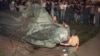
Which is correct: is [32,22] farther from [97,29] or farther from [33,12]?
[97,29]

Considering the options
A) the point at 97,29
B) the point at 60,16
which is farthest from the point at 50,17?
the point at 97,29

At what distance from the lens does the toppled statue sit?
624 cm

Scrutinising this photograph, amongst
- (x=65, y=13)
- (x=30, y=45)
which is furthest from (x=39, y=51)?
(x=65, y=13)

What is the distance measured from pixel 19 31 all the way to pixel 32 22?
0.18 meters

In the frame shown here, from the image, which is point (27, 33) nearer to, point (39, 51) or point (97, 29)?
point (39, 51)

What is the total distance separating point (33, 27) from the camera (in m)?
6.31

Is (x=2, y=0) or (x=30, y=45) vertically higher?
(x=2, y=0)

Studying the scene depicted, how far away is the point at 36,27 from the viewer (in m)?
6.30

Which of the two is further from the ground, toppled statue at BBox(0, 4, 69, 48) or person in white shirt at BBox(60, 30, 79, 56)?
toppled statue at BBox(0, 4, 69, 48)

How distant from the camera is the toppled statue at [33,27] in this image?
246 inches

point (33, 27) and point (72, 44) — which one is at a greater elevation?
point (33, 27)

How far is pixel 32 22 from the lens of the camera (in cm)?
630

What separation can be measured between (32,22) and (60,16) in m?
0.33

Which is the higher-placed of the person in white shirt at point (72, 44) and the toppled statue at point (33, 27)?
the toppled statue at point (33, 27)
